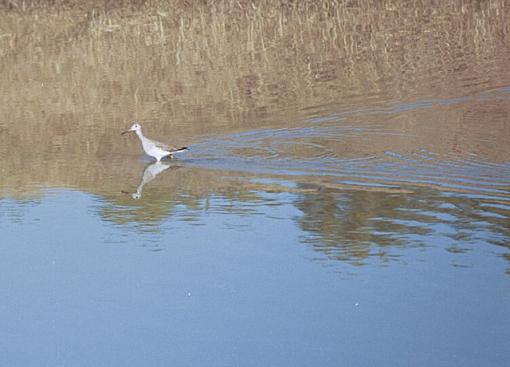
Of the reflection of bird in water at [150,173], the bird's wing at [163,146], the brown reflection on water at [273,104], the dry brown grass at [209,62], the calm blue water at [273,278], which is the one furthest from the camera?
the dry brown grass at [209,62]

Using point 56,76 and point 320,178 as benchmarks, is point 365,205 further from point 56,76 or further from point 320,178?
point 56,76

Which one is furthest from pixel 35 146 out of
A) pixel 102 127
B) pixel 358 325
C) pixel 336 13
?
pixel 336 13

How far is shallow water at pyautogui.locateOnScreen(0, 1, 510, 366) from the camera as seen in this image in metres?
7.75

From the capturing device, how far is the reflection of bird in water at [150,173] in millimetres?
11589

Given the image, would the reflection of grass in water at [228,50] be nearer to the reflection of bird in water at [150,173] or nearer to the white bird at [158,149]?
the white bird at [158,149]

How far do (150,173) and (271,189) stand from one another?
5.56ft

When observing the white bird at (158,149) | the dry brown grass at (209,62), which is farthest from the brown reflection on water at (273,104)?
the white bird at (158,149)

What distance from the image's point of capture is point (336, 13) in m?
22.8

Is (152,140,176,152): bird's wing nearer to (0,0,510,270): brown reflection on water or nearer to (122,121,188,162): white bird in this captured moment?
(122,121,188,162): white bird

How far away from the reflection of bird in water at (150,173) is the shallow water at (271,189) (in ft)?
0.10

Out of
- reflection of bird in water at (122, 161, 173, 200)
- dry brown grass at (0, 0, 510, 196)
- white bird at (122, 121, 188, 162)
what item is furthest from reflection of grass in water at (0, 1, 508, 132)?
reflection of bird in water at (122, 161, 173, 200)

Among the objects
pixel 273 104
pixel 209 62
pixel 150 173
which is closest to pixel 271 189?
pixel 150 173

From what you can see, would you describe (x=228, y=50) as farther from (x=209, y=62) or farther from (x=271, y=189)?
(x=271, y=189)

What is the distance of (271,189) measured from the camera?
1162 cm
